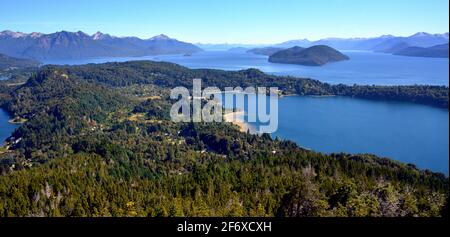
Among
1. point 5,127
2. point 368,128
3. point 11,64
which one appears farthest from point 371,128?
point 11,64

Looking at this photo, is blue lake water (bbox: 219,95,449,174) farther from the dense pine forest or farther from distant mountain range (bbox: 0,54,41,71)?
distant mountain range (bbox: 0,54,41,71)

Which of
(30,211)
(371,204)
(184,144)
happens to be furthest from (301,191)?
(184,144)

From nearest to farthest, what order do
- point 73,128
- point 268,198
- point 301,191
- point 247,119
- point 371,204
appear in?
point 371,204 → point 301,191 → point 268,198 → point 73,128 → point 247,119

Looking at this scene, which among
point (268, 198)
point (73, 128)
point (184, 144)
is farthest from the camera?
point (73, 128)

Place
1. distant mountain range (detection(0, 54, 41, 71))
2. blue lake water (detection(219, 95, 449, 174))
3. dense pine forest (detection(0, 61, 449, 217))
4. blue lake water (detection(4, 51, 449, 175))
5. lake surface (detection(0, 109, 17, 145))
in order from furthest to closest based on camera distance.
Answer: distant mountain range (detection(0, 54, 41, 71)) → lake surface (detection(0, 109, 17, 145)) → blue lake water (detection(4, 51, 449, 175)) → blue lake water (detection(219, 95, 449, 174)) → dense pine forest (detection(0, 61, 449, 217))

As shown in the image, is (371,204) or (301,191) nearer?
(371,204)

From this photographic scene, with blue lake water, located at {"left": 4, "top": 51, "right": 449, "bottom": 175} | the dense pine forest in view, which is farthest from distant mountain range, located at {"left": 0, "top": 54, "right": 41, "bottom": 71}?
blue lake water, located at {"left": 4, "top": 51, "right": 449, "bottom": 175}
